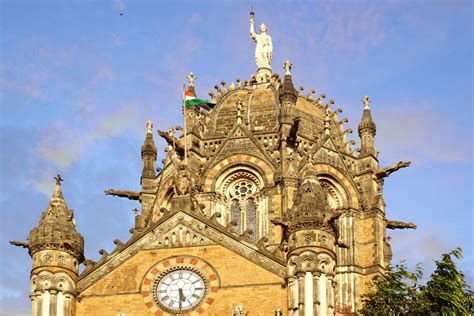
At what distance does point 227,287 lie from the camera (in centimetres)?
5359

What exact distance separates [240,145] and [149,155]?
19.7ft

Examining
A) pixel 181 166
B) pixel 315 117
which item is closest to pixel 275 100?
pixel 315 117

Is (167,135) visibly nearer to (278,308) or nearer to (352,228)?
(352,228)

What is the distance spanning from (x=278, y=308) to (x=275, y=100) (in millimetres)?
21107

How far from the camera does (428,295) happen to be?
5475 centimetres

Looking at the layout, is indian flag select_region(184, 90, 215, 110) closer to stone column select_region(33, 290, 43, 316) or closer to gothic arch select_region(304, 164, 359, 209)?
gothic arch select_region(304, 164, 359, 209)

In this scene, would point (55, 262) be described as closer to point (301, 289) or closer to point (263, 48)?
point (301, 289)

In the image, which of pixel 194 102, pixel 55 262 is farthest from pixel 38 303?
pixel 194 102

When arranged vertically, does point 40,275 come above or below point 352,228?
below

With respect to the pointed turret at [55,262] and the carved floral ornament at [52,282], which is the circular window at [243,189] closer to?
the pointed turret at [55,262]

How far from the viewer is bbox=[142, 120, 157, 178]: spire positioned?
7175 centimetres

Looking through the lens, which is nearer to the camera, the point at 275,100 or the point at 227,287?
the point at 227,287

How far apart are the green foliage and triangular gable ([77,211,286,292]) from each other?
6542 mm

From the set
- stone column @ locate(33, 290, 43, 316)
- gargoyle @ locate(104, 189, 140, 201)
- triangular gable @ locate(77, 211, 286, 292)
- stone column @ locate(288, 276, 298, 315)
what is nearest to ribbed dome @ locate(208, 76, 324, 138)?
gargoyle @ locate(104, 189, 140, 201)
